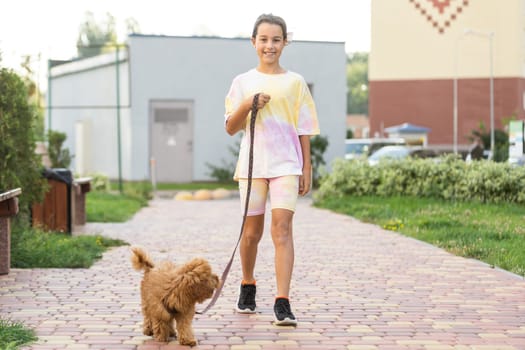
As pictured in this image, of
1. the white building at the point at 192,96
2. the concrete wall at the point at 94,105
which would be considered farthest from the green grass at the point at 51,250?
the concrete wall at the point at 94,105

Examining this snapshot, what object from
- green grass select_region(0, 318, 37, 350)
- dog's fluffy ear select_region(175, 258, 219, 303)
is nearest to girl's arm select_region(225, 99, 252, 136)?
dog's fluffy ear select_region(175, 258, 219, 303)

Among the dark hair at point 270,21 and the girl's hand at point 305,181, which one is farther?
the girl's hand at point 305,181

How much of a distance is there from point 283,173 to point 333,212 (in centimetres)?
1213

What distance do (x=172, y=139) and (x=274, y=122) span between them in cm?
2501

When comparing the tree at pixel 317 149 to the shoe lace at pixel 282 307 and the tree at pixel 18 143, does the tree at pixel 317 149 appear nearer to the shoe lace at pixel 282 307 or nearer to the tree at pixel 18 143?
the tree at pixel 18 143

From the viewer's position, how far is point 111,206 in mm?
18781

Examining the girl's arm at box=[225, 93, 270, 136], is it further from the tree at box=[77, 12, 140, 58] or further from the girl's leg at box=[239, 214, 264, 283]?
the tree at box=[77, 12, 140, 58]

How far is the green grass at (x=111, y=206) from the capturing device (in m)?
16.3

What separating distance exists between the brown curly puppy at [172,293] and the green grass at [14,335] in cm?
69

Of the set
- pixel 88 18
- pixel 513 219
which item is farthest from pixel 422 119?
pixel 513 219

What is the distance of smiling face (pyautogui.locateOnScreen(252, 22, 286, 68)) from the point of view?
20.8 feet

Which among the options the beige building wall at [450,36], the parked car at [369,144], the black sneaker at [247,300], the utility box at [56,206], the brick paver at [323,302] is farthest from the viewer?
the beige building wall at [450,36]

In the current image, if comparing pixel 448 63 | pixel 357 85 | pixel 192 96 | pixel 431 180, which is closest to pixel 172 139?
pixel 192 96

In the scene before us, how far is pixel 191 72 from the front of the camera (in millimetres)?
A: 31297
